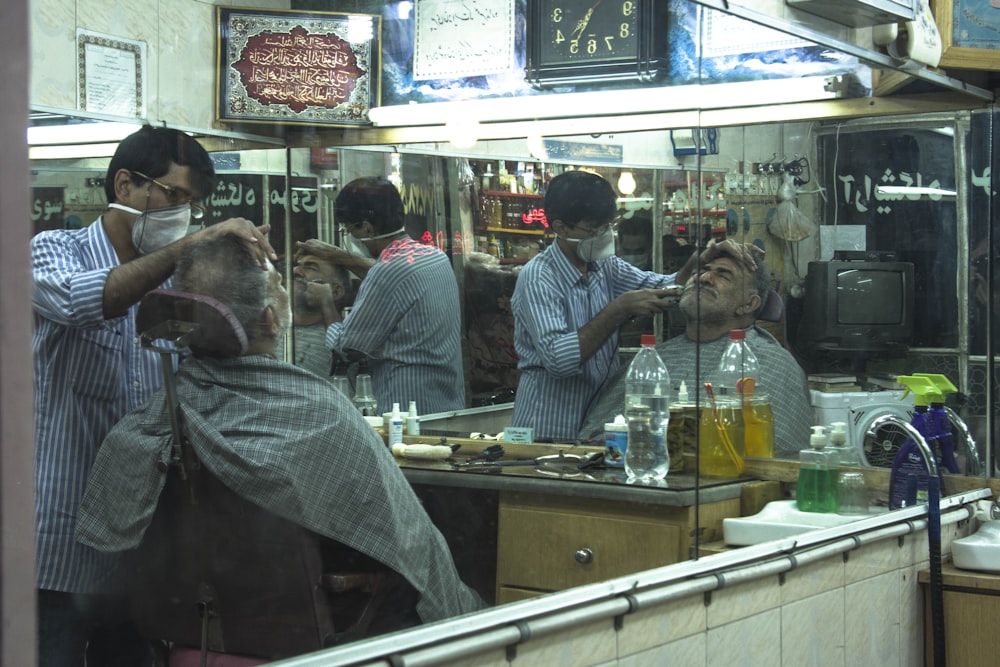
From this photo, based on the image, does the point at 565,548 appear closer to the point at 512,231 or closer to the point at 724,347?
the point at 512,231

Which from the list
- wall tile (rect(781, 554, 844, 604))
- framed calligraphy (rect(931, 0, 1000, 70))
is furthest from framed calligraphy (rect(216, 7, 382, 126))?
framed calligraphy (rect(931, 0, 1000, 70))

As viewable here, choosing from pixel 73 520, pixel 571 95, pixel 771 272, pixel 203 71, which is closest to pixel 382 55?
pixel 203 71

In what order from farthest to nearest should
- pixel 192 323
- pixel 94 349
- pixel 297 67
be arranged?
pixel 297 67
pixel 192 323
pixel 94 349

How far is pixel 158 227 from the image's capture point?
143 cm

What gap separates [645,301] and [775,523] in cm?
71

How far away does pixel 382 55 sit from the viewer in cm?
176

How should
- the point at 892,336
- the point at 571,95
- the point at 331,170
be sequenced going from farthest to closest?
the point at 892,336
the point at 571,95
the point at 331,170

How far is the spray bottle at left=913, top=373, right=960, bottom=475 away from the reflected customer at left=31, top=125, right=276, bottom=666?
7.65 feet

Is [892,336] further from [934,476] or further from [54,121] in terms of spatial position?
→ [54,121]

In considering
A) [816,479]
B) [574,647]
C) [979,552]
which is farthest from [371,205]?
[979,552]

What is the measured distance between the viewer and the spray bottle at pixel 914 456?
309 centimetres

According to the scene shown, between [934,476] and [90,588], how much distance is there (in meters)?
2.18

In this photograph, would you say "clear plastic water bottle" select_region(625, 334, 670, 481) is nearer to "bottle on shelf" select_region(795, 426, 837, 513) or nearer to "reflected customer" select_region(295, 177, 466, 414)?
"reflected customer" select_region(295, 177, 466, 414)

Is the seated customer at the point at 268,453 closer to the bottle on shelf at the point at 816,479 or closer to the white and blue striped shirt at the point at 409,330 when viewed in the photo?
the white and blue striped shirt at the point at 409,330
